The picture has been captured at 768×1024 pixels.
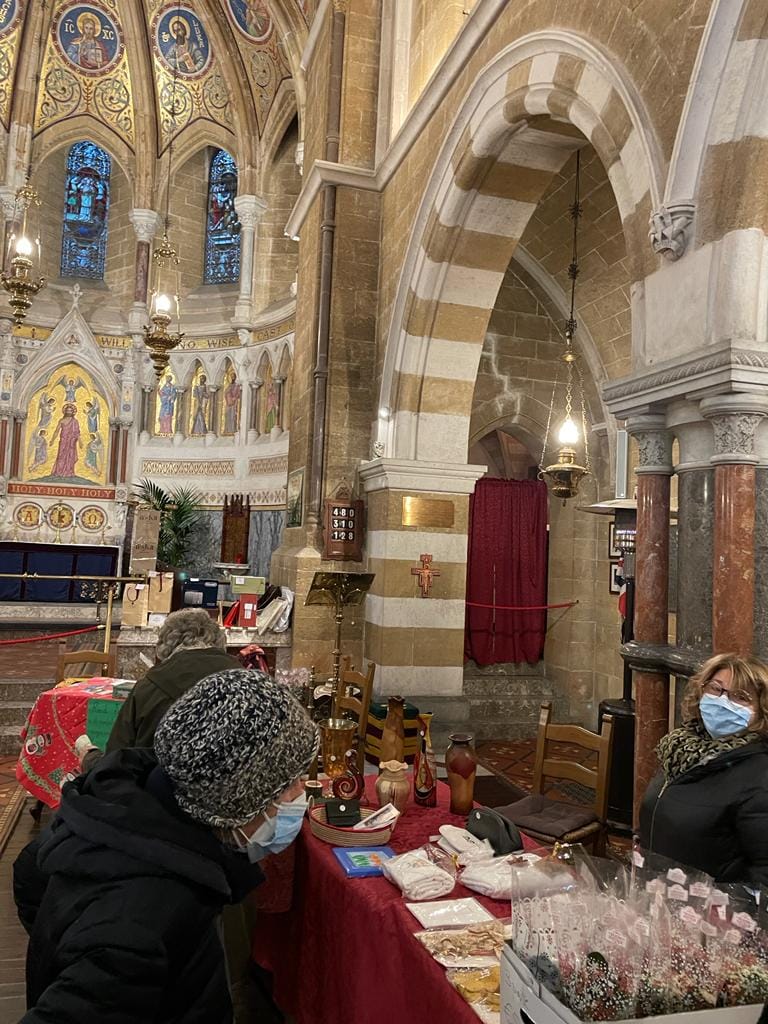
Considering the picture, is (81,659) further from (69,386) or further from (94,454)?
(69,386)

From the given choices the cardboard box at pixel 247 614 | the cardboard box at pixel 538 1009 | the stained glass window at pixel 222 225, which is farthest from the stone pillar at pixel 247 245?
the cardboard box at pixel 538 1009

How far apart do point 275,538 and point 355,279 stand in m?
5.69

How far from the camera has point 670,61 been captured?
123 inches

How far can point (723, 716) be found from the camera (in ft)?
6.39

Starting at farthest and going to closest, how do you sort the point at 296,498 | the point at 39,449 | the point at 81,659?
the point at 39,449
the point at 296,498
the point at 81,659

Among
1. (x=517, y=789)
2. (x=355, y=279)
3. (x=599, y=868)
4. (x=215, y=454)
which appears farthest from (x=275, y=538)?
(x=599, y=868)

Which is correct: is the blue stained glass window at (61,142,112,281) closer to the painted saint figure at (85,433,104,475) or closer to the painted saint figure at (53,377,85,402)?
the painted saint figure at (53,377,85,402)

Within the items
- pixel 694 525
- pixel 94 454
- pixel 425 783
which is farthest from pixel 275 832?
pixel 94 454

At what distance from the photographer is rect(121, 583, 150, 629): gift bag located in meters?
6.87

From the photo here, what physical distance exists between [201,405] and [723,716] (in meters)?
12.8

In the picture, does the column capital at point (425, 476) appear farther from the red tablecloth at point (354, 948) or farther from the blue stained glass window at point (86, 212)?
the blue stained glass window at point (86, 212)

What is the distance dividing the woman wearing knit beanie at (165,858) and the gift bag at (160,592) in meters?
5.90

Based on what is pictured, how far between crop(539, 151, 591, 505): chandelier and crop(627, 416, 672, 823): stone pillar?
3.12m

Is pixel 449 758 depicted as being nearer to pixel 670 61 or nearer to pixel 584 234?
pixel 670 61
